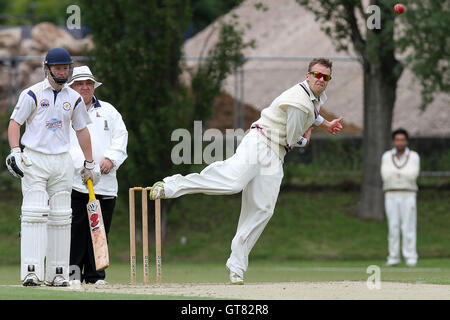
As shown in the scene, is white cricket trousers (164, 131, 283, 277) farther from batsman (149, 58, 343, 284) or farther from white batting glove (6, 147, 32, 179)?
white batting glove (6, 147, 32, 179)

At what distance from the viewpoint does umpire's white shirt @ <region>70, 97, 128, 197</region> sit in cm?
1008

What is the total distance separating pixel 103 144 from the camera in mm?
10227

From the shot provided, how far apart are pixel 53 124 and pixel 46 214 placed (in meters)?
0.77

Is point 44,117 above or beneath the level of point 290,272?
above

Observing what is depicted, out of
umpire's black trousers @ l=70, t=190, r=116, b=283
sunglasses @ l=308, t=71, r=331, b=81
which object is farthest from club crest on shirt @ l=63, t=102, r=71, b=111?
sunglasses @ l=308, t=71, r=331, b=81

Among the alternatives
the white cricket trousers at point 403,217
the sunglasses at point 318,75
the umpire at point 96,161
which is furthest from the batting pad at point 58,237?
the white cricket trousers at point 403,217

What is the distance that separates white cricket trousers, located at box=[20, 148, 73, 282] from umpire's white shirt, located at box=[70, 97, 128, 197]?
130cm

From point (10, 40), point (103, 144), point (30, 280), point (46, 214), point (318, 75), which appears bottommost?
point (30, 280)

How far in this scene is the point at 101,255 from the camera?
28.9 feet

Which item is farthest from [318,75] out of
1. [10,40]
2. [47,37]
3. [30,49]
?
[10,40]

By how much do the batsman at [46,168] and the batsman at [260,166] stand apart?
948 millimetres

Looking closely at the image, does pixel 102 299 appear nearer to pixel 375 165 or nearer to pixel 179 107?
pixel 179 107

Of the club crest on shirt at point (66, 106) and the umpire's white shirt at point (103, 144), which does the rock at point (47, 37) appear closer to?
the umpire's white shirt at point (103, 144)

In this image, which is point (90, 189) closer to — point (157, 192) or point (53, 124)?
point (157, 192)
